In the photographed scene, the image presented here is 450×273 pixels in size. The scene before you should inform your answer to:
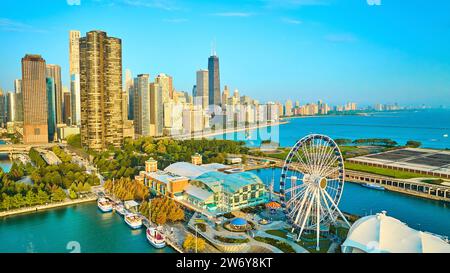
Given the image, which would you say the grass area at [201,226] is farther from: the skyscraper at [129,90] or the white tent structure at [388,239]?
the skyscraper at [129,90]

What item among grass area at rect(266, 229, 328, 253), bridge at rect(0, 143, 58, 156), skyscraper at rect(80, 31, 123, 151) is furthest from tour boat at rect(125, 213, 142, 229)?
bridge at rect(0, 143, 58, 156)

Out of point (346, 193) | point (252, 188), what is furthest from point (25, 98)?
point (346, 193)

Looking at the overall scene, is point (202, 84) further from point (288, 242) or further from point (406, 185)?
point (288, 242)

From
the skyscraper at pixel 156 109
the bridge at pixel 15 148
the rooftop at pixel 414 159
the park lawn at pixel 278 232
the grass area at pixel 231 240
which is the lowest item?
the grass area at pixel 231 240

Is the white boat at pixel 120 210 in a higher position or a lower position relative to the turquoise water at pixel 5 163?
lower

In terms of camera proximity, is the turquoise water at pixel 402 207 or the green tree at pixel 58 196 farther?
the green tree at pixel 58 196

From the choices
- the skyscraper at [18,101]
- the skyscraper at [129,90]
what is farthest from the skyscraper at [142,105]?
the skyscraper at [18,101]

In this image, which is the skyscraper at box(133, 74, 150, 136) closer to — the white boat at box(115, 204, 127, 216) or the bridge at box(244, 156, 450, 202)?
the bridge at box(244, 156, 450, 202)
